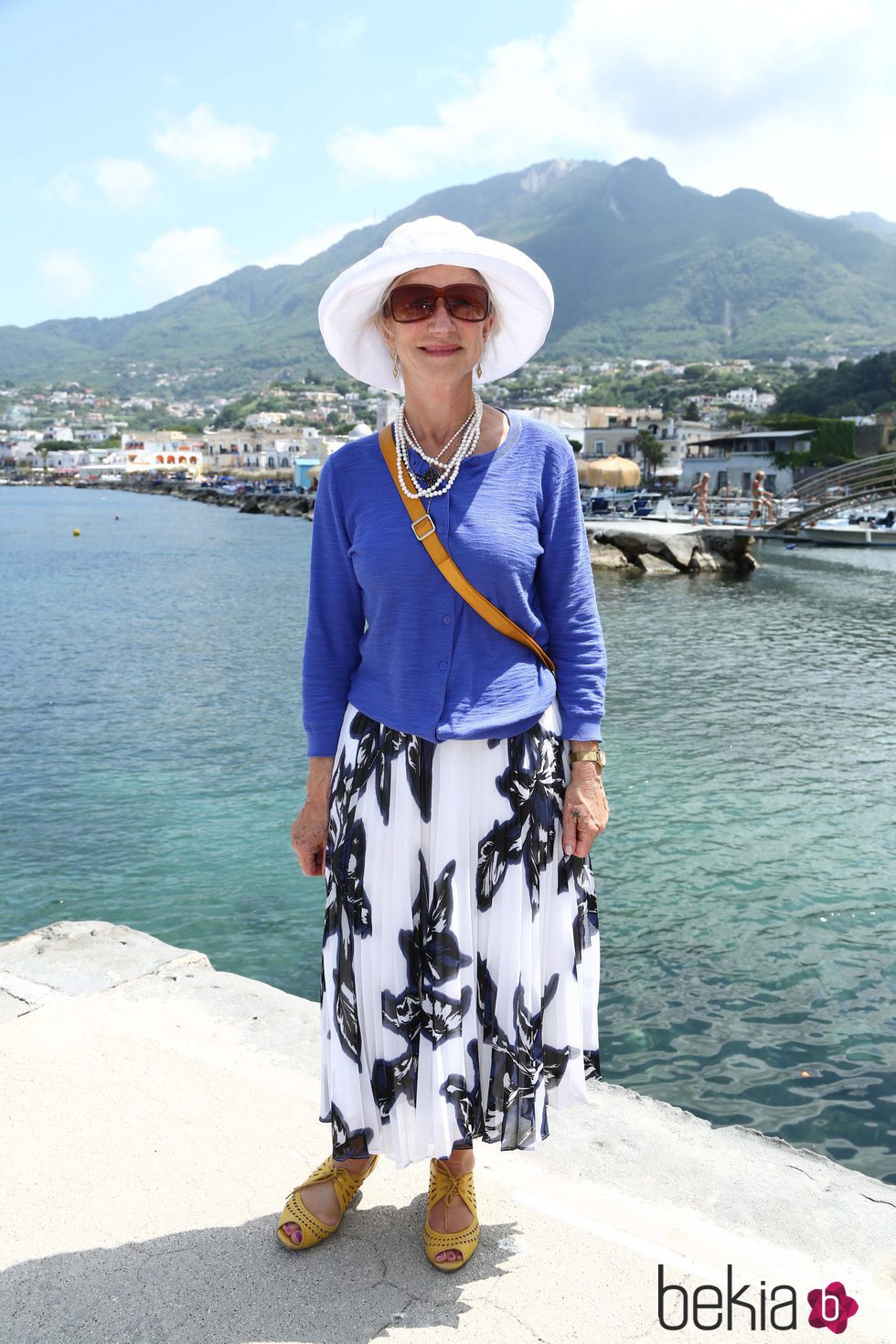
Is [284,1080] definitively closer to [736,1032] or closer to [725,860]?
[736,1032]

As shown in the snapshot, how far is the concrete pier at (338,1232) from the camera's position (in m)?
1.82

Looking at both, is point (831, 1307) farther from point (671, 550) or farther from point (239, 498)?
point (239, 498)

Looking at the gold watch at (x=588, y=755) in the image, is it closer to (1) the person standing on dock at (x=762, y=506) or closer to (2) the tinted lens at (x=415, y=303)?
(2) the tinted lens at (x=415, y=303)

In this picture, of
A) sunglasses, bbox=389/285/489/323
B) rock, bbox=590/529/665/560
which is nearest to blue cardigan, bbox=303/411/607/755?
sunglasses, bbox=389/285/489/323

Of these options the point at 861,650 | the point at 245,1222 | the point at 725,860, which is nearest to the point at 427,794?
the point at 245,1222

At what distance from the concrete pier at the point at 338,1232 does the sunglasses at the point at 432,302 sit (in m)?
1.86

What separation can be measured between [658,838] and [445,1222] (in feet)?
14.9

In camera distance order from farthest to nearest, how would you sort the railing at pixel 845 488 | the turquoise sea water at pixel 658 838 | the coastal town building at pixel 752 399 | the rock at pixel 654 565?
1. the coastal town building at pixel 752 399
2. the railing at pixel 845 488
3. the rock at pixel 654 565
4. the turquoise sea water at pixel 658 838

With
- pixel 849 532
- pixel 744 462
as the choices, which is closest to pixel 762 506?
pixel 849 532

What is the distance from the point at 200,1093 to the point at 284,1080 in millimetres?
217

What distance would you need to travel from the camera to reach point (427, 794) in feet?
6.29

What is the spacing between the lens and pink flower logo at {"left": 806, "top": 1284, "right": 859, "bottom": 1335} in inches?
72.1

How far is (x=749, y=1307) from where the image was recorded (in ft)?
6.10

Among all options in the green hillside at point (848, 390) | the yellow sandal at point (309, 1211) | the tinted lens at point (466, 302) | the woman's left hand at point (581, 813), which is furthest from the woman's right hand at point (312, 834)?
the green hillside at point (848, 390)
